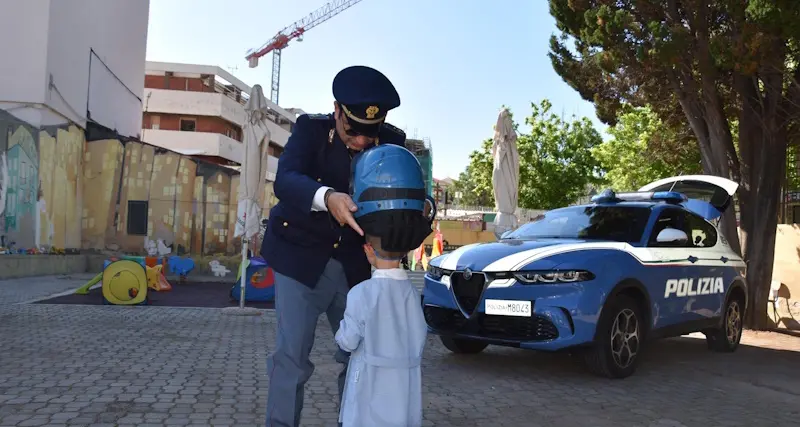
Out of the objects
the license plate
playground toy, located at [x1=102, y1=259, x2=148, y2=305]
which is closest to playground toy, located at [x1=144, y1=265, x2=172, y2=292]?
playground toy, located at [x1=102, y1=259, x2=148, y2=305]

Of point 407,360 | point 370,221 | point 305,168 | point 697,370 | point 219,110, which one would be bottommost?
point 697,370

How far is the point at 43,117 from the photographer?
1584 centimetres

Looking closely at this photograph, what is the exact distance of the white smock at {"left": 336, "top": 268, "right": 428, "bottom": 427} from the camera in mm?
2627

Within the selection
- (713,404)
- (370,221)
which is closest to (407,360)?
(370,221)

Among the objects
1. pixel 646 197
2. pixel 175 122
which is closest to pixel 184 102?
pixel 175 122

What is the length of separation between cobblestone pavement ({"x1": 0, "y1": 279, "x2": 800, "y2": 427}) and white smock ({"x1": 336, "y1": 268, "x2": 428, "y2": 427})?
1729 mm

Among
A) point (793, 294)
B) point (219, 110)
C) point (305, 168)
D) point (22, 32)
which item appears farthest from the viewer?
point (219, 110)

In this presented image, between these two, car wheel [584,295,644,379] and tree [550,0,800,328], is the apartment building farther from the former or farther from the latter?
car wheel [584,295,644,379]

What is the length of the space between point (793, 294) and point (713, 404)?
9832mm

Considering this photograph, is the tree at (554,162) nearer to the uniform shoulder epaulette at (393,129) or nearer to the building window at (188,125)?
the building window at (188,125)

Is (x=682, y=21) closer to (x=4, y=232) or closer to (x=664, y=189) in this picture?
(x=664, y=189)

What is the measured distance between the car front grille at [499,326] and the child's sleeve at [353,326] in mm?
3242

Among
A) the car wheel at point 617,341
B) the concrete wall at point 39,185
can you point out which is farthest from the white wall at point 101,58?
the car wheel at point 617,341

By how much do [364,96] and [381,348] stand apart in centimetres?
102
